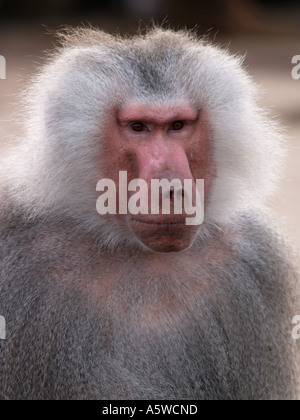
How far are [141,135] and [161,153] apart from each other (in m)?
0.12

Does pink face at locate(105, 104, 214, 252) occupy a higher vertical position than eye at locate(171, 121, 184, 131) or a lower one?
lower

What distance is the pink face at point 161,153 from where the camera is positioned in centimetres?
273

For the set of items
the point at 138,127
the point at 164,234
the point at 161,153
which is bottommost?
the point at 164,234

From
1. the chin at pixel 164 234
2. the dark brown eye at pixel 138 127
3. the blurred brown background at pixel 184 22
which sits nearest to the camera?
the chin at pixel 164 234

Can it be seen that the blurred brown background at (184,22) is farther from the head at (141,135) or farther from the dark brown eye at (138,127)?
the dark brown eye at (138,127)

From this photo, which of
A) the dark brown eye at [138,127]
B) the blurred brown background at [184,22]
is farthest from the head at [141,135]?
the blurred brown background at [184,22]

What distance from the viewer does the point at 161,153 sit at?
2.78 meters

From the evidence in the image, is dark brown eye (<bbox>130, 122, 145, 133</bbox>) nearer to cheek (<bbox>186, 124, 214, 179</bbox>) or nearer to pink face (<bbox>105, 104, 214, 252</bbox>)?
pink face (<bbox>105, 104, 214, 252</bbox>)

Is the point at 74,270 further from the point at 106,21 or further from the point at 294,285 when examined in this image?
the point at 106,21

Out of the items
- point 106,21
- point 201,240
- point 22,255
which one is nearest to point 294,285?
point 201,240

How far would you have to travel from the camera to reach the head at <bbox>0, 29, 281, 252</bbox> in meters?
2.82

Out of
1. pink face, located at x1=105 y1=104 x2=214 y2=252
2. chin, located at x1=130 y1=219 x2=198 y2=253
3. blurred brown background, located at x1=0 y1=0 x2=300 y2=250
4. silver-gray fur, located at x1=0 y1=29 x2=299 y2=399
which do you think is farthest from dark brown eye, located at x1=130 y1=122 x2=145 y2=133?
blurred brown background, located at x1=0 y1=0 x2=300 y2=250

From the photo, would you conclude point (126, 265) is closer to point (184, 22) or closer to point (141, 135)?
point (141, 135)

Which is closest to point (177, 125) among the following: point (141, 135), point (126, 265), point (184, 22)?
point (141, 135)
